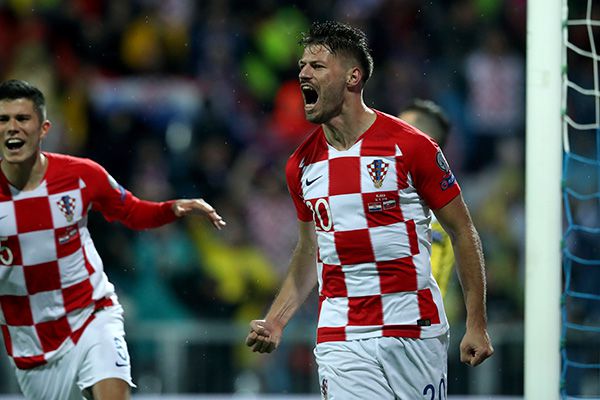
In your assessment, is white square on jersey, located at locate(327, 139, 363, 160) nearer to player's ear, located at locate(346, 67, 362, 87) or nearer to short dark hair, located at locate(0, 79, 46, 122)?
player's ear, located at locate(346, 67, 362, 87)

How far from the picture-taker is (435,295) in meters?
4.42

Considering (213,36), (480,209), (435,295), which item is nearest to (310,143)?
(435,295)

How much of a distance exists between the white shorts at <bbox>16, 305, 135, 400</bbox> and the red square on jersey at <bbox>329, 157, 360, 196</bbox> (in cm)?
134

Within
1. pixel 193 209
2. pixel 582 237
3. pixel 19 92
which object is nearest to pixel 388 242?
pixel 193 209

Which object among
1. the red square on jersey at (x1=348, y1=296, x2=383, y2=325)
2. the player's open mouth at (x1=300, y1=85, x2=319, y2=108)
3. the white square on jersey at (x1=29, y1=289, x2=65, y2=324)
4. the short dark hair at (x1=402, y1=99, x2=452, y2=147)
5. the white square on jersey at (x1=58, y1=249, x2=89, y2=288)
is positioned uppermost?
the player's open mouth at (x1=300, y1=85, x2=319, y2=108)

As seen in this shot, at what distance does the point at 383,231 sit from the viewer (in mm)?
4336

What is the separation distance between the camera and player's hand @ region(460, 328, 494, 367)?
410 cm

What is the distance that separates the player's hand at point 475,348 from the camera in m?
4.10

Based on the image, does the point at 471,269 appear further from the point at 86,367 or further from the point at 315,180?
the point at 86,367

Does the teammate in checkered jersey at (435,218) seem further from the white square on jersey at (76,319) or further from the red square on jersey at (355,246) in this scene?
the white square on jersey at (76,319)

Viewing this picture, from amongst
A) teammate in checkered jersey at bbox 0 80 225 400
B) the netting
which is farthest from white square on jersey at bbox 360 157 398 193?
the netting

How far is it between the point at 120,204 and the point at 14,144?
556mm

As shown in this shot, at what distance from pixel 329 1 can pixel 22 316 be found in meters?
6.11

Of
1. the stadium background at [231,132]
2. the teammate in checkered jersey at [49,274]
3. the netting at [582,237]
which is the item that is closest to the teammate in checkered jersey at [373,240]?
the teammate in checkered jersey at [49,274]
